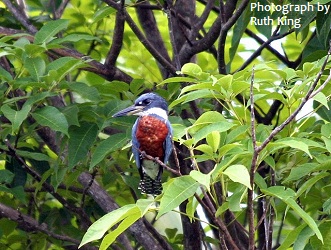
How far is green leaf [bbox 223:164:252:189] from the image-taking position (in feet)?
8.76

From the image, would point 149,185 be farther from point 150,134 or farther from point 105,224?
point 105,224

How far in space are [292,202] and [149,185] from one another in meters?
1.62

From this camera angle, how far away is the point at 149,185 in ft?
14.6

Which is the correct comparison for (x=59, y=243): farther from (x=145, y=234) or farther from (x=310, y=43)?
(x=310, y=43)

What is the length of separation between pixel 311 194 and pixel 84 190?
1.39m

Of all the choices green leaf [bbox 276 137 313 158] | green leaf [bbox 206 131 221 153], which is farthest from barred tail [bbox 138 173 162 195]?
green leaf [bbox 276 137 313 158]

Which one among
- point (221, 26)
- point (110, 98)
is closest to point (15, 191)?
point (110, 98)

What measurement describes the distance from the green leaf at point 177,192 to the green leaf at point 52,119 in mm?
1117

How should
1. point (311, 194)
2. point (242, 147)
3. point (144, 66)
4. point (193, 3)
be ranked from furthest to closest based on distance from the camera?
1. point (144, 66)
2. point (193, 3)
3. point (311, 194)
4. point (242, 147)

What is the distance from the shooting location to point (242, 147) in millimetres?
3320

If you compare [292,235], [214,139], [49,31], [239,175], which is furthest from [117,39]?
[239,175]

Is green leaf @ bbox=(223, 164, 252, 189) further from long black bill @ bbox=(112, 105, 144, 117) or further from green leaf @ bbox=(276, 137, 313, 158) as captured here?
long black bill @ bbox=(112, 105, 144, 117)

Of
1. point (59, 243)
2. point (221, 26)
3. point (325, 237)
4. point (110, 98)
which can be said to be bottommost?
point (59, 243)

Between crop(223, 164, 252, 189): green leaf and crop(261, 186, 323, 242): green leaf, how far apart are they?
0.29 metres
